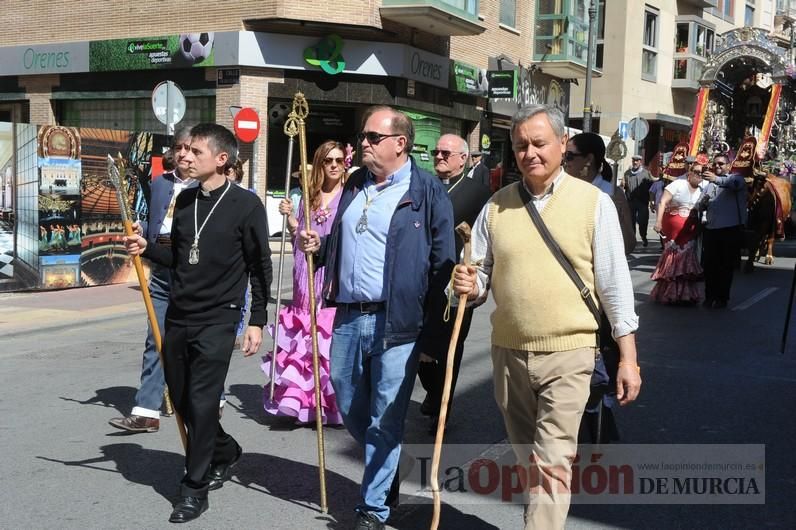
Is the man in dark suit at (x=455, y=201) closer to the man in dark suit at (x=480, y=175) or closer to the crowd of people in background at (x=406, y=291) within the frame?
the man in dark suit at (x=480, y=175)

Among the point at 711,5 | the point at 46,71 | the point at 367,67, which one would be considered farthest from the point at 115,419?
the point at 711,5

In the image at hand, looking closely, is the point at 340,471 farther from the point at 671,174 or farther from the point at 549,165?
the point at 671,174

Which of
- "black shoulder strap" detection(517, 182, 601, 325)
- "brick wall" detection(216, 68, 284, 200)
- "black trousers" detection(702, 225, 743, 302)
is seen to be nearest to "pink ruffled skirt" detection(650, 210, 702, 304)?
"black trousers" detection(702, 225, 743, 302)

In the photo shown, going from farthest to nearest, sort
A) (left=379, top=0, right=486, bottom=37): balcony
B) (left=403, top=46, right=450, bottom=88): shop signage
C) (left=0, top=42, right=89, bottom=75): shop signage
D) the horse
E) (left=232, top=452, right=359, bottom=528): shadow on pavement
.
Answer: (left=0, top=42, right=89, bottom=75): shop signage
(left=403, top=46, right=450, bottom=88): shop signage
(left=379, top=0, right=486, bottom=37): balcony
the horse
(left=232, top=452, right=359, bottom=528): shadow on pavement

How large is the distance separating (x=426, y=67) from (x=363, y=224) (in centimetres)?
2039

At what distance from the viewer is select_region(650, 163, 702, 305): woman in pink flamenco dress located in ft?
41.4

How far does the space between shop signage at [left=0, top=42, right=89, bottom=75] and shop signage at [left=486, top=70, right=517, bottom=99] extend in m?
10.8

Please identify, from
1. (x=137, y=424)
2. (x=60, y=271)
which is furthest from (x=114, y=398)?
(x=60, y=271)

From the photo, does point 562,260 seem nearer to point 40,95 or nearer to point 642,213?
point 642,213

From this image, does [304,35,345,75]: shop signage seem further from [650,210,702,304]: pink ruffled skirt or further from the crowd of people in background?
the crowd of people in background

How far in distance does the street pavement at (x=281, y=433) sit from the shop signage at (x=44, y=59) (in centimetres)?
1439

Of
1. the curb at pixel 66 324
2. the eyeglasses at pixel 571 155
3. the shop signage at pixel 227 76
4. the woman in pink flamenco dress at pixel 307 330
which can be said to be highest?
Answer: the shop signage at pixel 227 76

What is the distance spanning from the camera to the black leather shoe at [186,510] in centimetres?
468

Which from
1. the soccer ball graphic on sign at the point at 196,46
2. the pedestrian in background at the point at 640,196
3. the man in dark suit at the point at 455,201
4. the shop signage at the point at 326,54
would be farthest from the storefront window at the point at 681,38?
the man in dark suit at the point at 455,201
